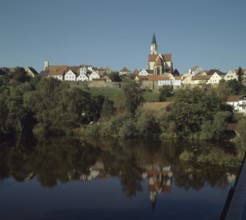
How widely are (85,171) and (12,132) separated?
24218 millimetres

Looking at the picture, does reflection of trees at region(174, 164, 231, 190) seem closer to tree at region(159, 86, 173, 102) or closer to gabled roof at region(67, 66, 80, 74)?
tree at region(159, 86, 173, 102)

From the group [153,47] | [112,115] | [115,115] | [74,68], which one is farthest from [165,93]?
[153,47]

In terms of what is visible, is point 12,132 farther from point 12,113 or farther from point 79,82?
point 79,82

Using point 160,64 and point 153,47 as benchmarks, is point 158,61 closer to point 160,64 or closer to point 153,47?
point 160,64

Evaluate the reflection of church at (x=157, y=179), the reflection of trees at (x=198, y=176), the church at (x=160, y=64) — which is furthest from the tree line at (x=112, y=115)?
the church at (x=160, y=64)

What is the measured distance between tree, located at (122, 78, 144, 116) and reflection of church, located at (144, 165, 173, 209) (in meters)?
21.5

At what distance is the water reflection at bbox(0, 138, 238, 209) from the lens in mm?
25125

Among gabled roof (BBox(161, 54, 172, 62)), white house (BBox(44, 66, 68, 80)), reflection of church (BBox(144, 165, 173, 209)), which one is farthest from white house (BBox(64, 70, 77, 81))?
reflection of church (BBox(144, 165, 173, 209))

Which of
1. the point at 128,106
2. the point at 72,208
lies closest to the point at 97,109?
the point at 128,106

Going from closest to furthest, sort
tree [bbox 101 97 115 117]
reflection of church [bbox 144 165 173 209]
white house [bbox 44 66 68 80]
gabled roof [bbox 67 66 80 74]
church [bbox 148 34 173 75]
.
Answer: reflection of church [bbox 144 165 173 209]
tree [bbox 101 97 115 117]
white house [bbox 44 66 68 80]
gabled roof [bbox 67 66 80 74]
church [bbox 148 34 173 75]

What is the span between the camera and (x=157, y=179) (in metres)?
26.2

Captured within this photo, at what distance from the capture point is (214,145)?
128 ft

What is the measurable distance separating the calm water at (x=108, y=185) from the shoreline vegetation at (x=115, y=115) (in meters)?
8.04

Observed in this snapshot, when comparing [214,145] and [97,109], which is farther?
[97,109]
